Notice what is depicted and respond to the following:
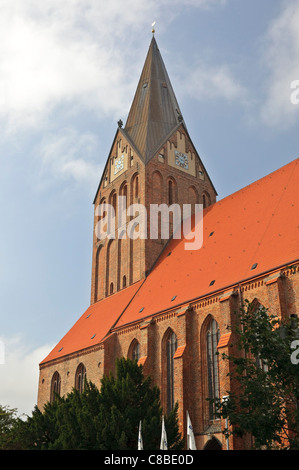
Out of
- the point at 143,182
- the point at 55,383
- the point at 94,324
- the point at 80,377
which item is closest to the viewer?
the point at 80,377

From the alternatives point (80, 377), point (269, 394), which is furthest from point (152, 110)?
point (269, 394)

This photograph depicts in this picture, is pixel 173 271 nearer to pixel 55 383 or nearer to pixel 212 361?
pixel 212 361

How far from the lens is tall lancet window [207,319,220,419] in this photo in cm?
2055

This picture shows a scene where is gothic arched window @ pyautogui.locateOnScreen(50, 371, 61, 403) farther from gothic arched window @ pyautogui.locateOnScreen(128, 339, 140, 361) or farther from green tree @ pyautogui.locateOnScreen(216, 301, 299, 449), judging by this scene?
green tree @ pyautogui.locateOnScreen(216, 301, 299, 449)

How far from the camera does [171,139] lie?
33.9 meters

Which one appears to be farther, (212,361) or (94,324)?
(94,324)

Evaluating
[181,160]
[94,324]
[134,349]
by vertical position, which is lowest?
[134,349]

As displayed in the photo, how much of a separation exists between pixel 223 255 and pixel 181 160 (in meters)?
11.9

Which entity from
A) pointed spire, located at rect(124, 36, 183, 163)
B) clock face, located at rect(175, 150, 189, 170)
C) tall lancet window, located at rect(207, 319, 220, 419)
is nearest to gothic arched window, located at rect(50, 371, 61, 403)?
tall lancet window, located at rect(207, 319, 220, 419)

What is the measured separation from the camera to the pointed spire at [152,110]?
33.5 meters

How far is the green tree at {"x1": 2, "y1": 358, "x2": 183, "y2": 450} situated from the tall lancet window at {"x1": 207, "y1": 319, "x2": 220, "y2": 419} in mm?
2309

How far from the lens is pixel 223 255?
77.2 feet
